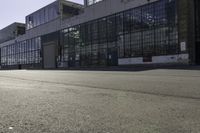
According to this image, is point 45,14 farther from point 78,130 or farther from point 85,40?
point 78,130

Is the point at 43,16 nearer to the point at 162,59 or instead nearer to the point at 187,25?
the point at 162,59

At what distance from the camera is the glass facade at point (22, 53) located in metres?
84.6

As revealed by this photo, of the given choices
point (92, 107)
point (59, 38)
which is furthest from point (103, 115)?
point (59, 38)

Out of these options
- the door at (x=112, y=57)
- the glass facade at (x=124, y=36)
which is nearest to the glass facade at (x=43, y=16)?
the glass facade at (x=124, y=36)

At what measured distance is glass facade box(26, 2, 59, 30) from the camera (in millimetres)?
74625

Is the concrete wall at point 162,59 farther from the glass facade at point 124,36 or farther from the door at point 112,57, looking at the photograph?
the door at point 112,57

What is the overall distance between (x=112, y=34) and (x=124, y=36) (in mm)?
3660

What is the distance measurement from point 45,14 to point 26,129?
77.2m

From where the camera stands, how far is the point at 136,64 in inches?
1945

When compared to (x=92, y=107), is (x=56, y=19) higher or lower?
higher

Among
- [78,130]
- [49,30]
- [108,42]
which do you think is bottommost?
[78,130]

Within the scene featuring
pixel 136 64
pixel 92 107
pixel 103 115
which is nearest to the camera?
pixel 103 115

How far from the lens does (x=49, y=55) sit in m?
77.4

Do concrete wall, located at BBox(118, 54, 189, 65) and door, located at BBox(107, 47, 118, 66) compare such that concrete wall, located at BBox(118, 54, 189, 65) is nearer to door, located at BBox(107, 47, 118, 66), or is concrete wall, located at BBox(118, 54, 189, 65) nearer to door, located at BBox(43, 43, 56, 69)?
door, located at BBox(107, 47, 118, 66)
